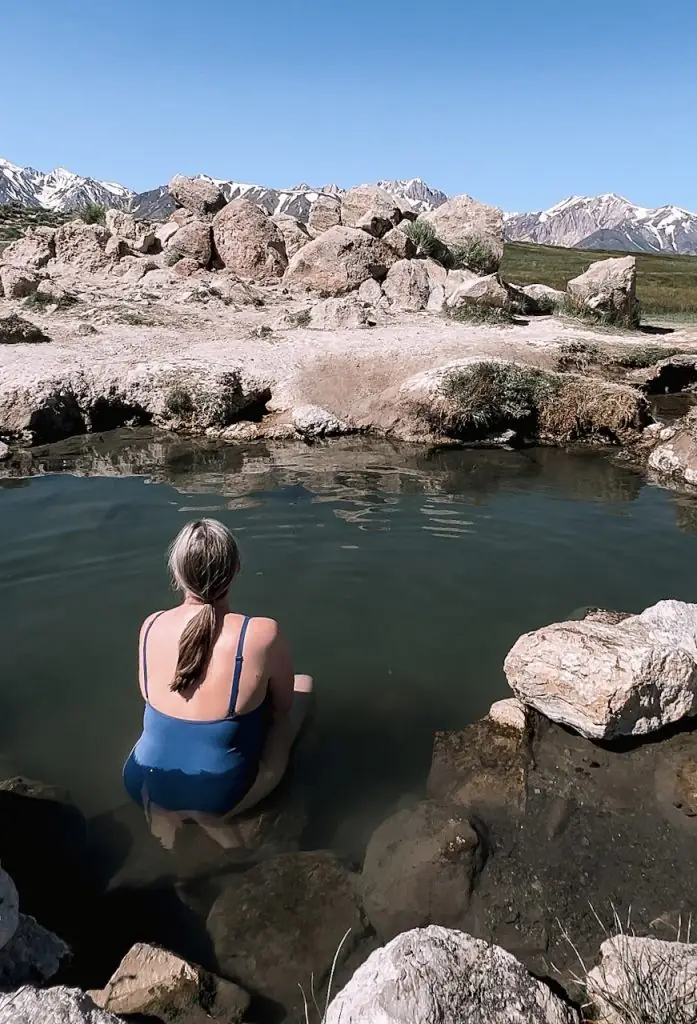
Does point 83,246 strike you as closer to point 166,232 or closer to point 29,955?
point 166,232

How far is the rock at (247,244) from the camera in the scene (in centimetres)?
2459

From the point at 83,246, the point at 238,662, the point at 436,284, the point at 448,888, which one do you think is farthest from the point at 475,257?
the point at 448,888

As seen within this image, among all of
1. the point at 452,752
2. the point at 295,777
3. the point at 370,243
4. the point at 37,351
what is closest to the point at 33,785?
the point at 295,777

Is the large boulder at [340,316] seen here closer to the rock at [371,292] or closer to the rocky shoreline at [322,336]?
the rocky shoreline at [322,336]

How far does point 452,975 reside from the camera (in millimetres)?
3031

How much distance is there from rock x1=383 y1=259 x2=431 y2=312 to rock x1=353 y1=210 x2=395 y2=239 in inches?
78.8

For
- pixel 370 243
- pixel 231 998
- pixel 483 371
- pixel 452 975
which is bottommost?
pixel 231 998

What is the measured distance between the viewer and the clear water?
18.0 feet

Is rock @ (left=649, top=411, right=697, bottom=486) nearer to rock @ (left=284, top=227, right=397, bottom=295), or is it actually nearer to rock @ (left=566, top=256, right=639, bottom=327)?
rock @ (left=566, top=256, right=639, bottom=327)

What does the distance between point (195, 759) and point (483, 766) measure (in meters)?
2.12

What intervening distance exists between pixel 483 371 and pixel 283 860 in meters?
12.0

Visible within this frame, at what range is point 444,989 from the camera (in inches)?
116

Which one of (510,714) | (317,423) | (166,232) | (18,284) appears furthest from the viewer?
(166,232)

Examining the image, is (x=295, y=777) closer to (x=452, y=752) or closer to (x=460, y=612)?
(x=452, y=752)
